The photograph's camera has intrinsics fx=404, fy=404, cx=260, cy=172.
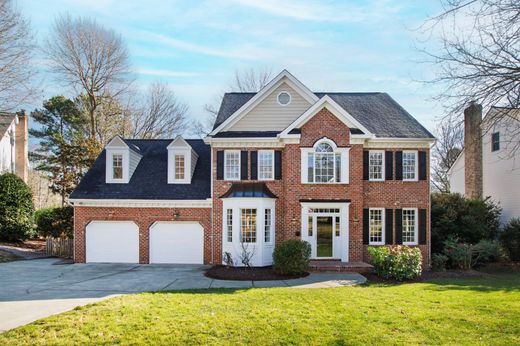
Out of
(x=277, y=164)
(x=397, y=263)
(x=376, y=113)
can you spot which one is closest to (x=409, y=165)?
(x=376, y=113)

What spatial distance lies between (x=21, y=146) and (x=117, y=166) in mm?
19693

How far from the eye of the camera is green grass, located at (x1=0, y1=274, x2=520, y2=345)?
7.45 m

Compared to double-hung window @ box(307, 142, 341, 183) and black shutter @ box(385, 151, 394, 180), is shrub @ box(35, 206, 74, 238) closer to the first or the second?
double-hung window @ box(307, 142, 341, 183)

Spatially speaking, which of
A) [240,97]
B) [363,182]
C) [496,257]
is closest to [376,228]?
[363,182]

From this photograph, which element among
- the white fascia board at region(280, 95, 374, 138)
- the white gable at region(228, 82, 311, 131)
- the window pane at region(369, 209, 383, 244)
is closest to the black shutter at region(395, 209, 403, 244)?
the window pane at region(369, 209, 383, 244)

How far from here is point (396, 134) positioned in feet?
61.9

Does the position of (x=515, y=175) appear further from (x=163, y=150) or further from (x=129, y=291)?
(x=129, y=291)

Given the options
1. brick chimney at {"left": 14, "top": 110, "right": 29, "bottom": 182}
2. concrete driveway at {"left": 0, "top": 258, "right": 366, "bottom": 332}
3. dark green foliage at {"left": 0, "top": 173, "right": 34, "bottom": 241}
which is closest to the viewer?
concrete driveway at {"left": 0, "top": 258, "right": 366, "bottom": 332}

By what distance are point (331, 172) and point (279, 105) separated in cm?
412

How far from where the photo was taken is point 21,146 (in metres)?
34.4

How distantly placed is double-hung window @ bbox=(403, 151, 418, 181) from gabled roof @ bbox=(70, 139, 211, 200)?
9.25 m

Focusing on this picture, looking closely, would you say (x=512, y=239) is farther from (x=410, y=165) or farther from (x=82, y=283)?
(x=82, y=283)

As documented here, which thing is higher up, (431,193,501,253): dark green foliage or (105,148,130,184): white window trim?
(105,148,130,184): white window trim

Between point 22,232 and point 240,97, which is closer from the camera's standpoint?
point 240,97
